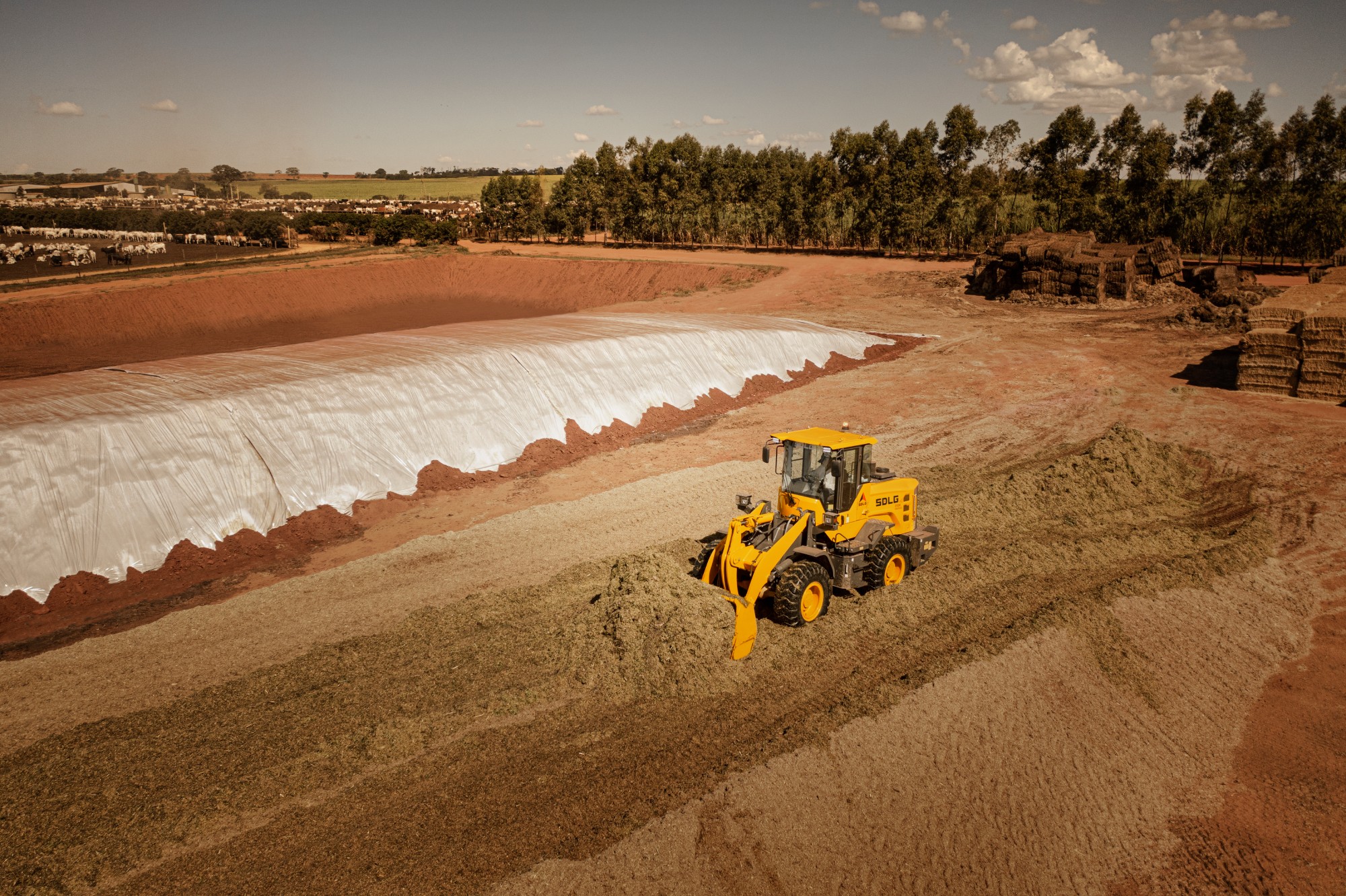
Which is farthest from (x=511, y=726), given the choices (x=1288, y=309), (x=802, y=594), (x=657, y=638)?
(x=1288, y=309)

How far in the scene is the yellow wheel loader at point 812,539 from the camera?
10656 mm

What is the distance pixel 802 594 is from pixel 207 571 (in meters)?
11.7

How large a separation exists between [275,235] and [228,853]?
76849 mm

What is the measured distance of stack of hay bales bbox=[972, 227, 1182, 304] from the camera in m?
37.5

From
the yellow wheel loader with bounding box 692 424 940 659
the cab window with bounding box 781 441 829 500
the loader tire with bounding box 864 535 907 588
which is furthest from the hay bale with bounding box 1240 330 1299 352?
the cab window with bounding box 781 441 829 500

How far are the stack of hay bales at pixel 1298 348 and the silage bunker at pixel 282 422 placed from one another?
16.2 m

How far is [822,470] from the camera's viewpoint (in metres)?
11.3

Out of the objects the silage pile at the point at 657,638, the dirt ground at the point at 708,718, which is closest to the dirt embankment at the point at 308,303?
the dirt ground at the point at 708,718

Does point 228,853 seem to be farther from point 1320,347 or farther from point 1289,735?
point 1320,347

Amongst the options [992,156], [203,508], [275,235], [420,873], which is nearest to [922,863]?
[420,873]

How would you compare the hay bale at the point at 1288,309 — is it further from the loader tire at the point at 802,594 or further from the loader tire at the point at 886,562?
the loader tire at the point at 802,594

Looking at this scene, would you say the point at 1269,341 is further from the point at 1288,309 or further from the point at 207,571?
the point at 207,571

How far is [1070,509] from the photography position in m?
15.2

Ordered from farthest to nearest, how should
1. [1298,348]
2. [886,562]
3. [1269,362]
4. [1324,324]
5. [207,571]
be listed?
[1269,362] → [1298,348] → [1324,324] → [207,571] → [886,562]
